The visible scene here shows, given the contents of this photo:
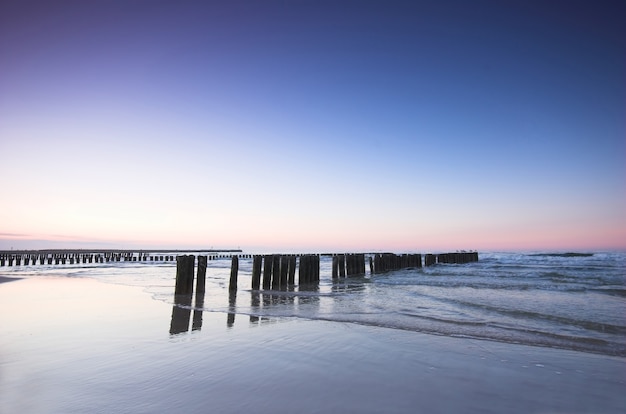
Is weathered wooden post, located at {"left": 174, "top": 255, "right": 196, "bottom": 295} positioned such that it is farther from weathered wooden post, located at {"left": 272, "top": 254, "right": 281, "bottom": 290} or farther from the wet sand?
the wet sand

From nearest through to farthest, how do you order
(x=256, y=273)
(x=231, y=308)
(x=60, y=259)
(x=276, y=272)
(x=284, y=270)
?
(x=231, y=308) → (x=256, y=273) → (x=276, y=272) → (x=284, y=270) → (x=60, y=259)

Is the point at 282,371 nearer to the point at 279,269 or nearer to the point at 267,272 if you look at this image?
the point at 267,272

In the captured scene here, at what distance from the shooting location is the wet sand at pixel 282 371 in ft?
11.3

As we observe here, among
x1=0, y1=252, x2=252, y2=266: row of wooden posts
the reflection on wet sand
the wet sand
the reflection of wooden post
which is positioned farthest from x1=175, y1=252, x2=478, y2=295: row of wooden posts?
x1=0, y1=252, x2=252, y2=266: row of wooden posts

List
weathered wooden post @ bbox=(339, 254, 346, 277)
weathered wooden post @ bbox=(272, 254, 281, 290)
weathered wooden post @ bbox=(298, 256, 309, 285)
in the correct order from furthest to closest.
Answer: weathered wooden post @ bbox=(339, 254, 346, 277) → weathered wooden post @ bbox=(298, 256, 309, 285) → weathered wooden post @ bbox=(272, 254, 281, 290)

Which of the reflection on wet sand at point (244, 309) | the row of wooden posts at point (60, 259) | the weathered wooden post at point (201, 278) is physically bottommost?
the reflection on wet sand at point (244, 309)

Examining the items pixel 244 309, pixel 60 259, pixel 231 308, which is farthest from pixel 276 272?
pixel 60 259

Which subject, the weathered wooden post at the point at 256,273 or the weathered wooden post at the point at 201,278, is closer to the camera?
the weathered wooden post at the point at 201,278

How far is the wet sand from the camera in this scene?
11.3 feet

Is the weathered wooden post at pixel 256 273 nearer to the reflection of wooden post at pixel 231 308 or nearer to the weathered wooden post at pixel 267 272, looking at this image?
the weathered wooden post at pixel 267 272

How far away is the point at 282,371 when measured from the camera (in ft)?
14.5

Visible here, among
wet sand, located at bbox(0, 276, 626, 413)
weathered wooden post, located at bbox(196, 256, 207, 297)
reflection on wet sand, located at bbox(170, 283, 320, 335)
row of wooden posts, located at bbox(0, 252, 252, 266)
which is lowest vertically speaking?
wet sand, located at bbox(0, 276, 626, 413)

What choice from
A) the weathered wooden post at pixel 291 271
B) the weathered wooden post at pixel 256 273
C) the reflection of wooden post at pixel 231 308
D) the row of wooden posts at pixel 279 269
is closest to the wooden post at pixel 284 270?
the row of wooden posts at pixel 279 269

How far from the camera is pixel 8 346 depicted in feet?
17.9
